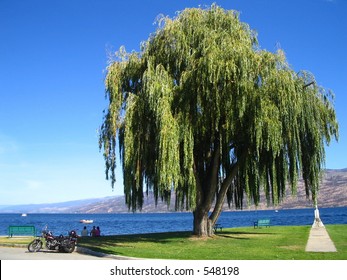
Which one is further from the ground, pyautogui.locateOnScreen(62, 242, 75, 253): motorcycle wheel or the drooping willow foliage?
the drooping willow foliage

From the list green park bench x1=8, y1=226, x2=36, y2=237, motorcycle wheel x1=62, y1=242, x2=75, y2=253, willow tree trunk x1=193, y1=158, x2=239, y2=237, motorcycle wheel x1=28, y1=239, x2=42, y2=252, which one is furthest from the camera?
green park bench x1=8, y1=226, x2=36, y2=237

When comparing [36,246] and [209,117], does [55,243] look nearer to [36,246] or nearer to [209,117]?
Result: [36,246]

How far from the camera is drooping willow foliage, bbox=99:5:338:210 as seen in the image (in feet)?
70.4

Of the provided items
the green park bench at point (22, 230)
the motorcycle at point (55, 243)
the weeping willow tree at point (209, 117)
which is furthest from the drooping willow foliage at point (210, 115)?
the green park bench at point (22, 230)

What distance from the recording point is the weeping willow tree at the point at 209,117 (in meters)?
21.5

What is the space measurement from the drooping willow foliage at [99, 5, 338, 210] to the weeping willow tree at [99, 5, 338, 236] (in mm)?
55

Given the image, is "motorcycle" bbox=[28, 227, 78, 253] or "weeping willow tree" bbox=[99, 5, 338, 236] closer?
"motorcycle" bbox=[28, 227, 78, 253]

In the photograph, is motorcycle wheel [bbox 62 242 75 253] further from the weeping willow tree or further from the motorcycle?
the weeping willow tree

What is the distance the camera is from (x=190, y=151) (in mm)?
22188

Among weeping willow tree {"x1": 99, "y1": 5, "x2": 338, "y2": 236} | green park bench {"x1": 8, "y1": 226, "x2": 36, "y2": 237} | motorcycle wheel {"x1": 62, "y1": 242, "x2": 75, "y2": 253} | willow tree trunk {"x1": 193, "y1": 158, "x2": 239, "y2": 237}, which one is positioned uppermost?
weeping willow tree {"x1": 99, "y1": 5, "x2": 338, "y2": 236}

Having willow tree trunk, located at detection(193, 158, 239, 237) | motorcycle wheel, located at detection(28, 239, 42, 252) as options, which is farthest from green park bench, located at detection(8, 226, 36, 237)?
willow tree trunk, located at detection(193, 158, 239, 237)

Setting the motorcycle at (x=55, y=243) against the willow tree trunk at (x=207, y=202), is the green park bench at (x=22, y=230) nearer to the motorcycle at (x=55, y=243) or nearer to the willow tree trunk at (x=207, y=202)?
the motorcycle at (x=55, y=243)
